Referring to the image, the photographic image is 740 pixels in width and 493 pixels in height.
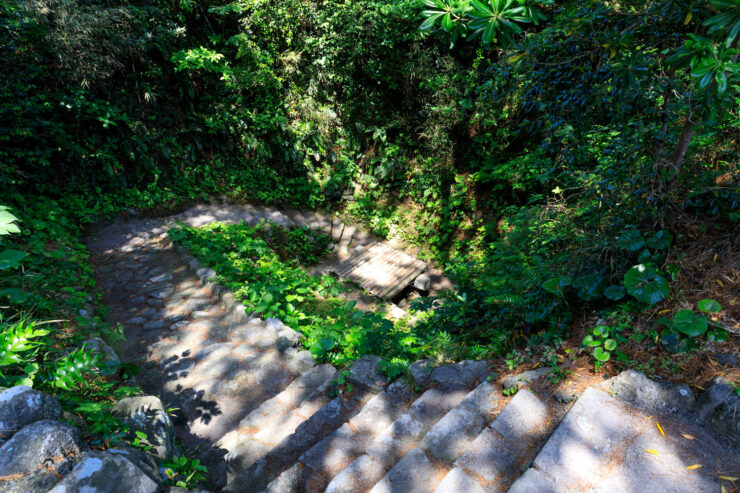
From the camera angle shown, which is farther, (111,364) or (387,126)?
(387,126)

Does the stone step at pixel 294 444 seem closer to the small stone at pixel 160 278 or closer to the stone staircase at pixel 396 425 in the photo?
the stone staircase at pixel 396 425

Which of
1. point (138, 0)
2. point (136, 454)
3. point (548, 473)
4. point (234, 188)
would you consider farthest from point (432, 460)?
point (138, 0)

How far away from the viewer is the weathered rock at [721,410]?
1.44 metres

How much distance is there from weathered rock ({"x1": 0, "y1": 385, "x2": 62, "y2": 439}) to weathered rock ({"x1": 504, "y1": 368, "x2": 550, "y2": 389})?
2403 mm

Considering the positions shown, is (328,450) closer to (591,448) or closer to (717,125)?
(591,448)

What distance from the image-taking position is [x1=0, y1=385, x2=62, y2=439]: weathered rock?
1466 mm

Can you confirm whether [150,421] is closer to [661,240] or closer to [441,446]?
[441,446]

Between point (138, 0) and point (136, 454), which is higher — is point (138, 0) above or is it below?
above

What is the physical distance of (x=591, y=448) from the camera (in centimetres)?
152

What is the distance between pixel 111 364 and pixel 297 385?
1393mm

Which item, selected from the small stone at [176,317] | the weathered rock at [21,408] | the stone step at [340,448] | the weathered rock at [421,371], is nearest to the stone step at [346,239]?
the small stone at [176,317]

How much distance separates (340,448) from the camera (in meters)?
2.00

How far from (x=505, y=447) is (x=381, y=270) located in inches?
209

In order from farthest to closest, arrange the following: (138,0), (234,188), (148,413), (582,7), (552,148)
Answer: (234,188), (138,0), (552,148), (582,7), (148,413)
